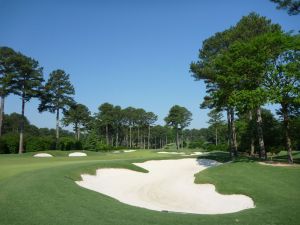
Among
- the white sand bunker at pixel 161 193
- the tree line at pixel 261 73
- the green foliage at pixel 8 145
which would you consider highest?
the tree line at pixel 261 73

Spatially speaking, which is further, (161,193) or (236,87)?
(236,87)

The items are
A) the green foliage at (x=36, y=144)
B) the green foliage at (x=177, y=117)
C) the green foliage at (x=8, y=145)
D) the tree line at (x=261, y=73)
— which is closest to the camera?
the tree line at (x=261, y=73)

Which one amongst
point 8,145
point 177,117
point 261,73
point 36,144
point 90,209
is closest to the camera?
point 90,209

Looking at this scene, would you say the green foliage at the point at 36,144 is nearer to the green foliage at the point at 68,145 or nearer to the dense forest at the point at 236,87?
the dense forest at the point at 236,87

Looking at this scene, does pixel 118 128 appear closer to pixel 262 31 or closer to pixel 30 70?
pixel 30 70

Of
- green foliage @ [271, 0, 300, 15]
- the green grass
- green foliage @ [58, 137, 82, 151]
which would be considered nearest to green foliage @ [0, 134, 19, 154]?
green foliage @ [58, 137, 82, 151]

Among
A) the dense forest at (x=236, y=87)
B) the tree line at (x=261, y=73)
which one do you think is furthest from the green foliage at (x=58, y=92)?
the tree line at (x=261, y=73)

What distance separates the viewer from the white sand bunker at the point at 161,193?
16641 mm

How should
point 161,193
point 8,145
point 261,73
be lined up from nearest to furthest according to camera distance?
point 161,193
point 261,73
point 8,145

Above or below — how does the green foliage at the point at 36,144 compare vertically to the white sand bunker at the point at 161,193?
above

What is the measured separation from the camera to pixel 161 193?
20297mm

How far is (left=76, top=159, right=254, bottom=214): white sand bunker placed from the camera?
16641 millimetres

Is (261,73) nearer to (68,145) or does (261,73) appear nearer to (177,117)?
(68,145)

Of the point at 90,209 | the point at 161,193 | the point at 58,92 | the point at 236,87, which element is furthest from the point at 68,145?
the point at 90,209
